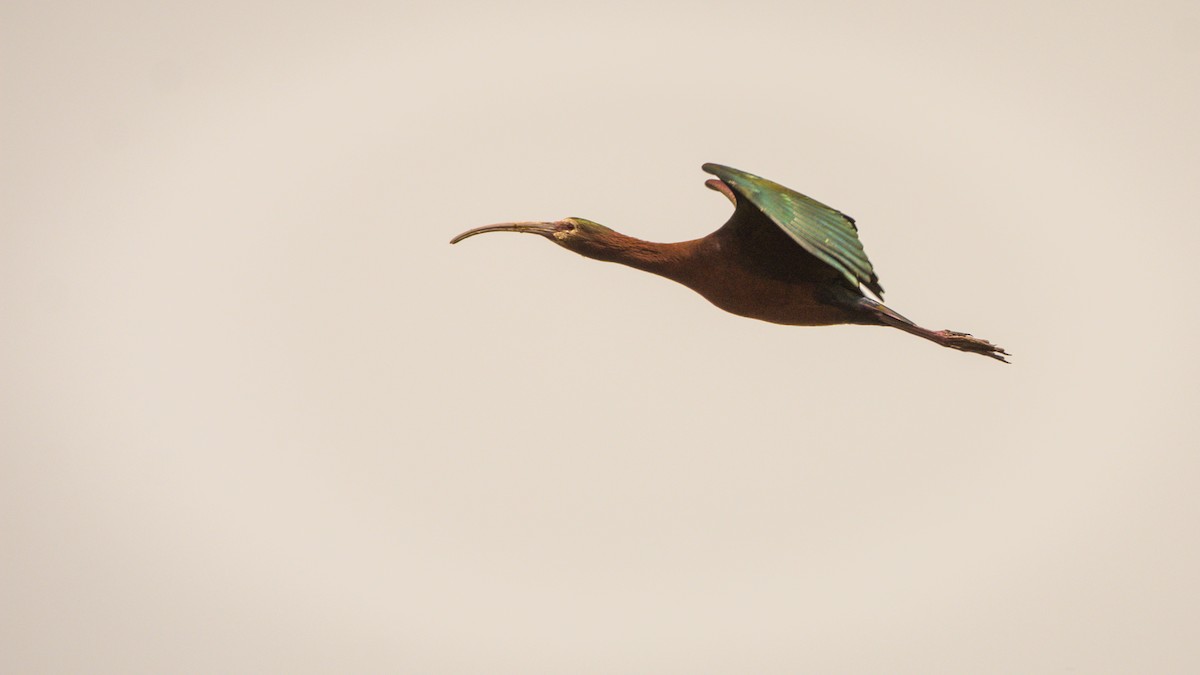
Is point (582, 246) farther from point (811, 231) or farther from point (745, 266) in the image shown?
point (811, 231)

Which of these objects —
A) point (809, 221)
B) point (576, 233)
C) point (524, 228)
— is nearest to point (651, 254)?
point (576, 233)

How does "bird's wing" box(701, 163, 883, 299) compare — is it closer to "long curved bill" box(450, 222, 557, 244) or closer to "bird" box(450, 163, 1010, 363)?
"bird" box(450, 163, 1010, 363)

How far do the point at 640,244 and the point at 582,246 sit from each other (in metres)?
0.21

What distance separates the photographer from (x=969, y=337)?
4.55 metres

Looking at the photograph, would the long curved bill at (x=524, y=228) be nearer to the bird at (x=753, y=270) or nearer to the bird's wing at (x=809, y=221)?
the bird at (x=753, y=270)

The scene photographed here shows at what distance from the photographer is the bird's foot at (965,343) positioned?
4.54 meters

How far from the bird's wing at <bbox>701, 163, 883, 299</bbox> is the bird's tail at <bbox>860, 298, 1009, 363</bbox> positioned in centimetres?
38

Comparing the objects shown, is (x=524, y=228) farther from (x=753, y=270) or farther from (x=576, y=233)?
(x=753, y=270)

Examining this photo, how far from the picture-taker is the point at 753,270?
452 centimetres

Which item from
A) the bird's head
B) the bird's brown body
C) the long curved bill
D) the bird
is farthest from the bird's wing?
the long curved bill

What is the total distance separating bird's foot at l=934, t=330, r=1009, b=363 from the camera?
454 cm

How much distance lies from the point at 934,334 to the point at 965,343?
0.39ft

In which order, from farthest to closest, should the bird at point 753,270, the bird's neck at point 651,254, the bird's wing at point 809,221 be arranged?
the bird's neck at point 651,254, the bird at point 753,270, the bird's wing at point 809,221

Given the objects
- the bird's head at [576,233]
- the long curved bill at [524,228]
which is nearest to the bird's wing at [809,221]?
the bird's head at [576,233]
